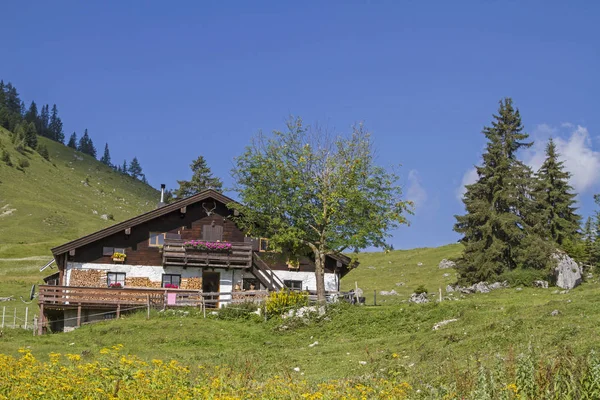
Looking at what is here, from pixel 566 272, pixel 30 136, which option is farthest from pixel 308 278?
pixel 30 136

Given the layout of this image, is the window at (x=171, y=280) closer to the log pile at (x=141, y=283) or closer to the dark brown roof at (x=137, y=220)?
the log pile at (x=141, y=283)

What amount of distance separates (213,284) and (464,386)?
3773 cm

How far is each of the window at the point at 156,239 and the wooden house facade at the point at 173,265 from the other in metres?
0.07

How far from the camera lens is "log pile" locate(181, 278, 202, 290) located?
1864 inches

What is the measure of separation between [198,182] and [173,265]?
37356mm

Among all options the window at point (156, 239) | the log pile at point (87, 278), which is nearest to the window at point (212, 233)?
the window at point (156, 239)

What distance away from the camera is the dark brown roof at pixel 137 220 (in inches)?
1757

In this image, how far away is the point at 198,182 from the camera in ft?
274

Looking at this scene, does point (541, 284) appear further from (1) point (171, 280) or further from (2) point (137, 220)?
(2) point (137, 220)

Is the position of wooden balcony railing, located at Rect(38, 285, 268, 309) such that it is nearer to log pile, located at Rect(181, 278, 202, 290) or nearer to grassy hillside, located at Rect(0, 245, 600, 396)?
grassy hillside, located at Rect(0, 245, 600, 396)

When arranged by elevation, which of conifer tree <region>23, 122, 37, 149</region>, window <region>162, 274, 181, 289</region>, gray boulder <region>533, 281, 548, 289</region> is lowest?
gray boulder <region>533, 281, 548, 289</region>

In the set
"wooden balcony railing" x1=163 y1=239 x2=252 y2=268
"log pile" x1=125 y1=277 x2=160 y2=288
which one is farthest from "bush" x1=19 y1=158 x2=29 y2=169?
"wooden balcony railing" x1=163 y1=239 x2=252 y2=268

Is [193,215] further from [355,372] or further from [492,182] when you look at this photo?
[355,372]

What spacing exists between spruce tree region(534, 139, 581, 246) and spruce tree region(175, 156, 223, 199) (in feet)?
125
